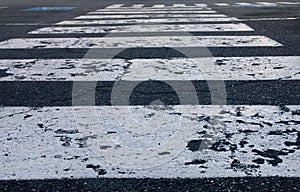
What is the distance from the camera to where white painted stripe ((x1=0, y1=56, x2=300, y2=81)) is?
12.1 feet

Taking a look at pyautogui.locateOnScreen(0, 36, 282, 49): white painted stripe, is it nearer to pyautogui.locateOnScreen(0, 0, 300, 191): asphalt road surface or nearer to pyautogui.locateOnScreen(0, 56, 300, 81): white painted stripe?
pyautogui.locateOnScreen(0, 0, 300, 191): asphalt road surface

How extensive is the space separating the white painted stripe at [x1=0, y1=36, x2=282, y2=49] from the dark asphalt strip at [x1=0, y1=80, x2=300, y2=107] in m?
1.81

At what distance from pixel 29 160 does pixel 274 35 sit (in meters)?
4.62

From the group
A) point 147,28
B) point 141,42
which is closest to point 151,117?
point 141,42

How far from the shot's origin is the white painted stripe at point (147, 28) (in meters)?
6.76

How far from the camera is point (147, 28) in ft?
23.3

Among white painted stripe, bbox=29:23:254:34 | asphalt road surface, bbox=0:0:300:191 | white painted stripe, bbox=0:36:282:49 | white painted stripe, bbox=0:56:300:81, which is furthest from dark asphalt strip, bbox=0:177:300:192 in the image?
white painted stripe, bbox=29:23:254:34

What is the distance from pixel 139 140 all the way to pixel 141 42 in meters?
3.29

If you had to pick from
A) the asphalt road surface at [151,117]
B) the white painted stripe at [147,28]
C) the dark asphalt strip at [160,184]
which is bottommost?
the dark asphalt strip at [160,184]

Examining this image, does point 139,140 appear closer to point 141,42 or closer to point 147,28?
point 141,42

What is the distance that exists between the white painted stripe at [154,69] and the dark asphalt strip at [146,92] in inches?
6.2

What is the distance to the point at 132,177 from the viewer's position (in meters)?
1.96

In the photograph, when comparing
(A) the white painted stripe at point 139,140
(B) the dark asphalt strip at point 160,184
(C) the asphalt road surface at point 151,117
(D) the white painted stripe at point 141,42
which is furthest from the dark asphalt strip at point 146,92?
(D) the white painted stripe at point 141,42

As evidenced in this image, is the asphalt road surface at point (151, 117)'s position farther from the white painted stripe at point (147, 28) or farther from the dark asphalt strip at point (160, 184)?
the white painted stripe at point (147, 28)
